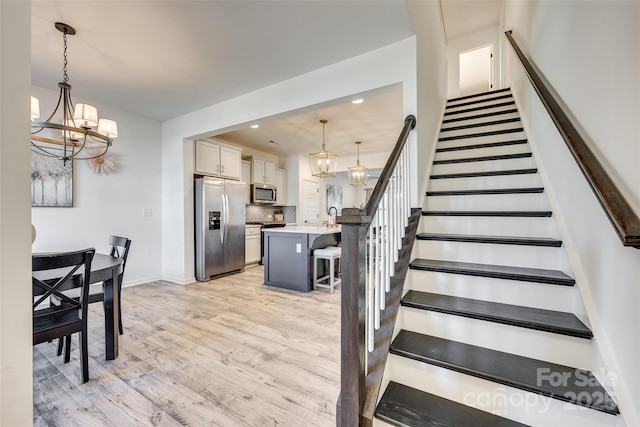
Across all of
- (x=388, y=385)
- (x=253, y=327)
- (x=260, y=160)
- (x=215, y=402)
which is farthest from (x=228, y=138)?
(x=388, y=385)

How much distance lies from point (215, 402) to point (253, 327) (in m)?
1.03

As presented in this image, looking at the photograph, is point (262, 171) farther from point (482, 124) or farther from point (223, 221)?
point (482, 124)

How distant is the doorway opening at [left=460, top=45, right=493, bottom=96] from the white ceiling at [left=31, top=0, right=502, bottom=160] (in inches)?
165

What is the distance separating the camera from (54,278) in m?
1.90

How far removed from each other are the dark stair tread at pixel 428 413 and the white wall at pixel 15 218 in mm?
1285

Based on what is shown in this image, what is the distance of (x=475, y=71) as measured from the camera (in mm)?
6578

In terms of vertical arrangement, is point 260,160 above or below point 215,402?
above

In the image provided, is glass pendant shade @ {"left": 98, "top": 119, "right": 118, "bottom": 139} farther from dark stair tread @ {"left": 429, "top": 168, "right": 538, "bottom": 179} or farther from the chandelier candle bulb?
dark stair tread @ {"left": 429, "top": 168, "right": 538, "bottom": 179}

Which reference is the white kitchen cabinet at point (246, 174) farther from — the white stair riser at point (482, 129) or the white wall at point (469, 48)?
the white wall at point (469, 48)

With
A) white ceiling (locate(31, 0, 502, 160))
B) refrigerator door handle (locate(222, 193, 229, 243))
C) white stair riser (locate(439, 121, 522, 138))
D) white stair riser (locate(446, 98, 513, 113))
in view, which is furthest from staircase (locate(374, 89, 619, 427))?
refrigerator door handle (locate(222, 193, 229, 243))

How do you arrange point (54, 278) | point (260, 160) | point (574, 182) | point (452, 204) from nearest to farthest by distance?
point (574, 182)
point (54, 278)
point (452, 204)
point (260, 160)

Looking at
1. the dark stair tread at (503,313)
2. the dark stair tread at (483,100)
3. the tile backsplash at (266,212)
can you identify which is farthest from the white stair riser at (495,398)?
the tile backsplash at (266,212)

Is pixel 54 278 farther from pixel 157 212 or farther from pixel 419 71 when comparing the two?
pixel 419 71

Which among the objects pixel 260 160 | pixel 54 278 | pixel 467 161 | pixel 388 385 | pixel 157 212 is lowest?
pixel 388 385
